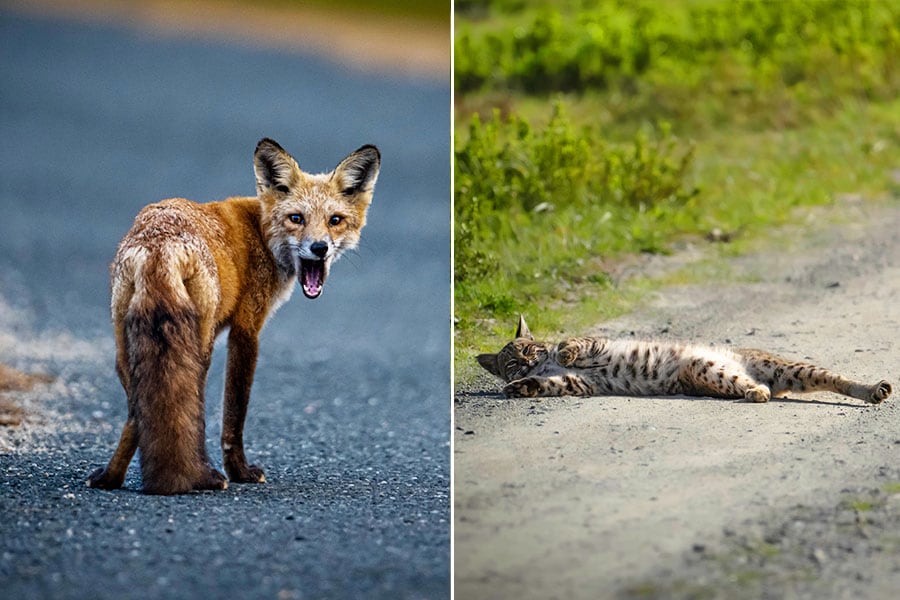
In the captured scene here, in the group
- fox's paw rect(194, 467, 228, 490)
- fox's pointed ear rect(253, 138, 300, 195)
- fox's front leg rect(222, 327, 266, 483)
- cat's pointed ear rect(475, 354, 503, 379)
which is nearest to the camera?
fox's paw rect(194, 467, 228, 490)

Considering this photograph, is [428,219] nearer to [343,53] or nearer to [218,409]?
[343,53]

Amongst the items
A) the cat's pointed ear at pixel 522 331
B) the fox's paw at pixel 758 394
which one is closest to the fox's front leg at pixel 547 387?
the cat's pointed ear at pixel 522 331

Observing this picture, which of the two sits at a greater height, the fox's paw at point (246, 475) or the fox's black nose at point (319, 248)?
the fox's black nose at point (319, 248)

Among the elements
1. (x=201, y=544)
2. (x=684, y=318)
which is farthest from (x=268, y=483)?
(x=684, y=318)

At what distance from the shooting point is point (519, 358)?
5.51 metres

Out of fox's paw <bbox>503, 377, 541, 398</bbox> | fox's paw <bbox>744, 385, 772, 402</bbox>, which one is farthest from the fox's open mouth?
fox's paw <bbox>744, 385, 772, 402</bbox>

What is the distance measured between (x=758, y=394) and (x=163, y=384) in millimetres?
2423

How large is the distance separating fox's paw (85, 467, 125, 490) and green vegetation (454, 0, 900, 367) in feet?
6.41

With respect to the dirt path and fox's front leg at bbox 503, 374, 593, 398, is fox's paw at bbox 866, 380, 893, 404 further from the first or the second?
fox's front leg at bbox 503, 374, 593, 398

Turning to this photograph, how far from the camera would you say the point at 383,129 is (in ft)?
41.5

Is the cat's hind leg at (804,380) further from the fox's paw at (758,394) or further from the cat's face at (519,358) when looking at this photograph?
the cat's face at (519,358)

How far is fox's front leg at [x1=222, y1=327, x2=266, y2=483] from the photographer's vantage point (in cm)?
489

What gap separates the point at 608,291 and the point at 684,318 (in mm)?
518

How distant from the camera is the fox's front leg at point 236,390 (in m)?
4.89
